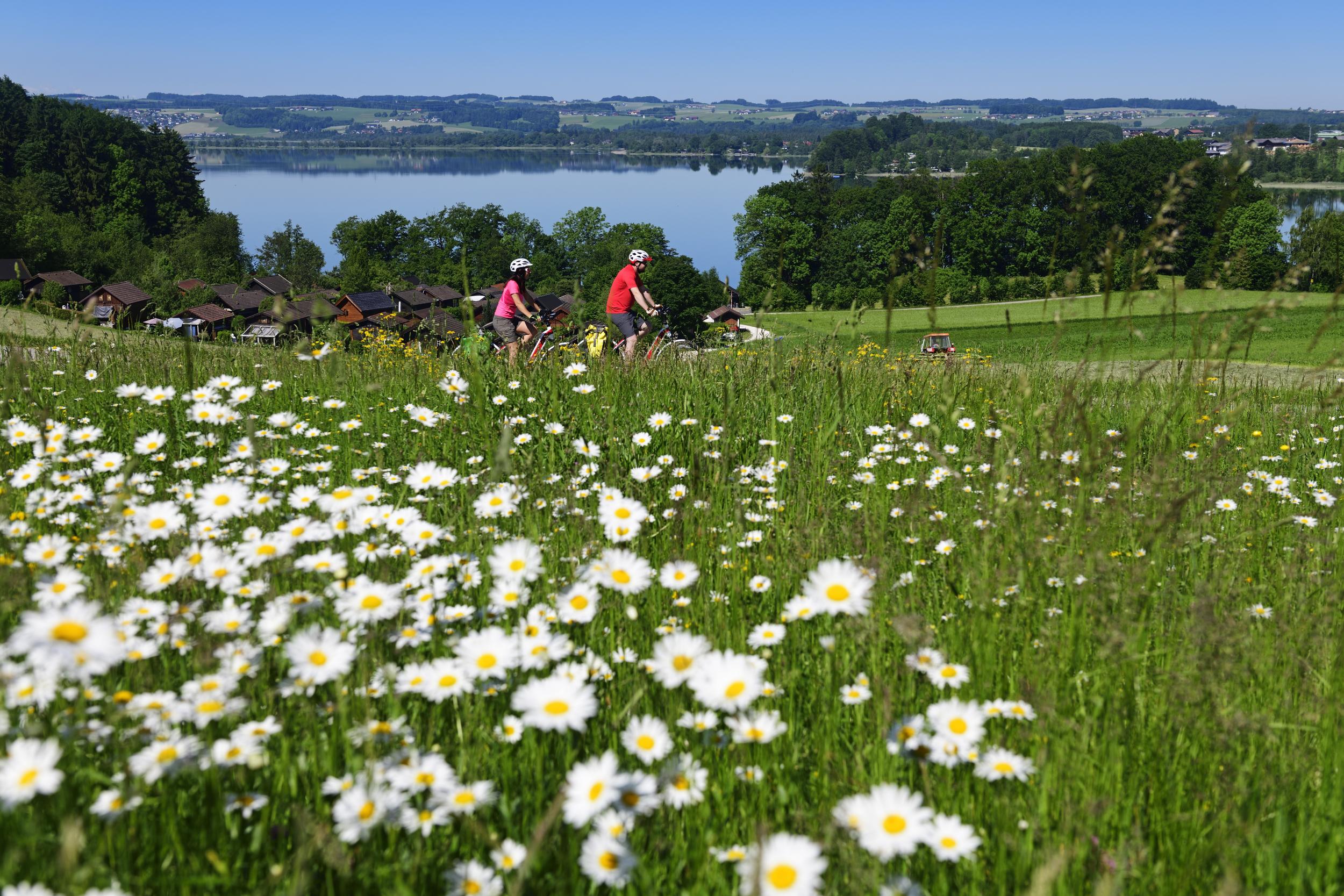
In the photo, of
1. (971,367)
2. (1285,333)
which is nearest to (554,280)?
(1285,333)

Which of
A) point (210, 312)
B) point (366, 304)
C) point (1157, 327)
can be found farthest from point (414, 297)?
point (1157, 327)

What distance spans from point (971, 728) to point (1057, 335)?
2.27 metres

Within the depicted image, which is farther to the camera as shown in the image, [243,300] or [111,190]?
[111,190]

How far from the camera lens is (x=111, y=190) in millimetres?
108312

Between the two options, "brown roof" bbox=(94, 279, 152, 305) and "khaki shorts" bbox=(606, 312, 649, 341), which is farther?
"brown roof" bbox=(94, 279, 152, 305)

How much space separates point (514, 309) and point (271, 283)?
89058mm

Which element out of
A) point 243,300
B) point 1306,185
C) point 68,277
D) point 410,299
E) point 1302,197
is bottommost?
point 410,299

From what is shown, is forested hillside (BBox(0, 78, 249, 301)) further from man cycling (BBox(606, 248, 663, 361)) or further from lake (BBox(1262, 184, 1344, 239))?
lake (BBox(1262, 184, 1344, 239))

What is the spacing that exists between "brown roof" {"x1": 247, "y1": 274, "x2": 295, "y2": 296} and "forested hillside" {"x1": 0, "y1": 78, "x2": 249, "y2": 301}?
4.16 metres

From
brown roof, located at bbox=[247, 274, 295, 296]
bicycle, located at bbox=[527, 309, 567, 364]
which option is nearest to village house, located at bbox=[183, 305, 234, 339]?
brown roof, located at bbox=[247, 274, 295, 296]

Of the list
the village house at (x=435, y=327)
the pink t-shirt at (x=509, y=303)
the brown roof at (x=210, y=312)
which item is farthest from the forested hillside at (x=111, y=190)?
the village house at (x=435, y=327)

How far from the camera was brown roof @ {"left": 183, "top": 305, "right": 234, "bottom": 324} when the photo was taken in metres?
63.4

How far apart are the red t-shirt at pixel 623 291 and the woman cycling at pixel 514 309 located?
3.04ft

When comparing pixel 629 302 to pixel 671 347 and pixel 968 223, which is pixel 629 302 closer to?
pixel 671 347
